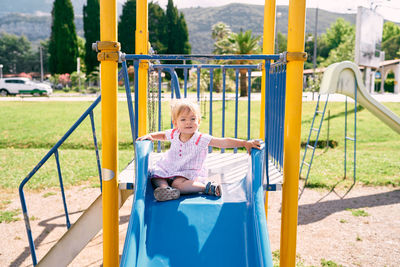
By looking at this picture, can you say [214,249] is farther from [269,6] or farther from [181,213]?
[269,6]

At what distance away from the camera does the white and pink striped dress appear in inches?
108

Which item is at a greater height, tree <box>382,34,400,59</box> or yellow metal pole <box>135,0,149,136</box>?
tree <box>382,34,400,59</box>

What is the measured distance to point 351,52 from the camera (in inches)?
1743

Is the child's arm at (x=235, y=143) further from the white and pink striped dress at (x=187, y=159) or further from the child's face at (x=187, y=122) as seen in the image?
the child's face at (x=187, y=122)

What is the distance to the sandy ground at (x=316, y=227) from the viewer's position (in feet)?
13.0

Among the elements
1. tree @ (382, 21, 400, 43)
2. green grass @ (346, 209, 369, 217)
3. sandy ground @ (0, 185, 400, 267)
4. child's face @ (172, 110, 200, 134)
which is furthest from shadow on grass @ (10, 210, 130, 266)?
tree @ (382, 21, 400, 43)

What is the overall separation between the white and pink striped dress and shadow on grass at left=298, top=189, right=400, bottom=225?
279 centimetres

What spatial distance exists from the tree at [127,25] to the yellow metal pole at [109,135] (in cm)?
4421

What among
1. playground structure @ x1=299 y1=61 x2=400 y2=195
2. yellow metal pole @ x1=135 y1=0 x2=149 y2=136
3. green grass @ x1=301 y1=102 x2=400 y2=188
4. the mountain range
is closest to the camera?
yellow metal pole @ x1=135 y1=0 x2=149 y2=136

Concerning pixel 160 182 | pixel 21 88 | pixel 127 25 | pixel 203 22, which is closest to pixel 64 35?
pixel 127 25

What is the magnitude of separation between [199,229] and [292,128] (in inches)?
35.9

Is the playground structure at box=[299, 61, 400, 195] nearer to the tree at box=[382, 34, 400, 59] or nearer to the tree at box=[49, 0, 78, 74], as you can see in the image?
the tree at box=[49, 0, 78, 74]

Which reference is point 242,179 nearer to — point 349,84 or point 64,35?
point 349,84

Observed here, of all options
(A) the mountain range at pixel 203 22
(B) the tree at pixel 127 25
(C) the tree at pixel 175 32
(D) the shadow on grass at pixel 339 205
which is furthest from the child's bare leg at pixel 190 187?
(A) the mountain range at pixel 203 22
